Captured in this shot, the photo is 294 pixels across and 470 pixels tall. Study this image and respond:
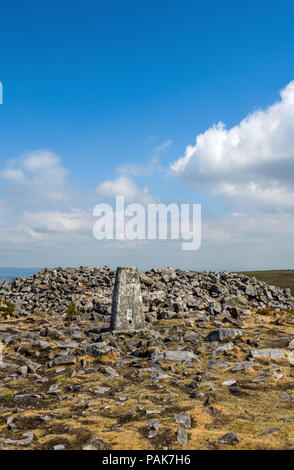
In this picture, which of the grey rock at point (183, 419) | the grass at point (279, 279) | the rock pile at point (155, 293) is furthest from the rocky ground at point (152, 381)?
the grass at point (279, 279)

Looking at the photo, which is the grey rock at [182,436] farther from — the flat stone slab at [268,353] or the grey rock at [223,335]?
the grey rock at [223,335]

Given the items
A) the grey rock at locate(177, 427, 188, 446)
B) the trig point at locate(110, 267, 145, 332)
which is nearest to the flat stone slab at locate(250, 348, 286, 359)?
the trig point at locate(110, 267, 145, 332)

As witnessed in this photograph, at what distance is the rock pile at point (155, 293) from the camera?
18.8 metres

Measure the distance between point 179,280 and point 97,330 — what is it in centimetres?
1051

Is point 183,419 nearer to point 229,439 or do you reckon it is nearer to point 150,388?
point 229,439

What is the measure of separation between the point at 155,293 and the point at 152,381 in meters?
11.9

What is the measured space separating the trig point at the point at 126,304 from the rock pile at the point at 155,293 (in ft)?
10.6

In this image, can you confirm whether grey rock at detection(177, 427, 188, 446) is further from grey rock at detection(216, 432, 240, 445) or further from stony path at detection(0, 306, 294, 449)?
grey rock at detection(216, 432, 240, 445)

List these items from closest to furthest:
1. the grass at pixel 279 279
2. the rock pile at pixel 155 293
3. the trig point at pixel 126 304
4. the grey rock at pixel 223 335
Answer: the grey rock at pixel 223 335 < the trig point at pixel 126 304 < the rock pile at pixel 155 293 < the grass at pixel 279 279

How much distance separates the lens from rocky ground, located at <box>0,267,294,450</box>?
5.73 metres

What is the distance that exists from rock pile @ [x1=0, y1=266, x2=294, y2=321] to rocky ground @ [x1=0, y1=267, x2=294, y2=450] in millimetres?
216

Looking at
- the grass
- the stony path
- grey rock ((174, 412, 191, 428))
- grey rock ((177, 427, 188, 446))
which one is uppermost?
grey rock ((177, 427, 188, 446))

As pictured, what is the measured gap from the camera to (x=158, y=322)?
1630 centimetres
